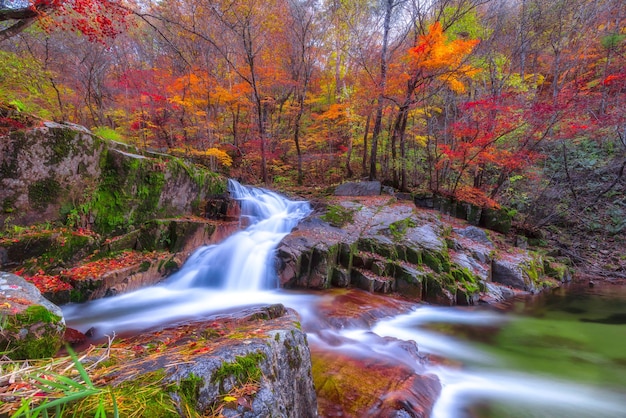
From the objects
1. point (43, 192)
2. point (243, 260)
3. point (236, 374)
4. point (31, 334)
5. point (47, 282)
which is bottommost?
point (47, 282)

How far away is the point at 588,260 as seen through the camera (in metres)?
11.7

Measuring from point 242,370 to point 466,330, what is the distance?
18.9ft

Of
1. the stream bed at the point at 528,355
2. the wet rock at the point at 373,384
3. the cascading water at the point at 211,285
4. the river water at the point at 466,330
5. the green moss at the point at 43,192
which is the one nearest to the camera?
the wet rock at the point at 373,384

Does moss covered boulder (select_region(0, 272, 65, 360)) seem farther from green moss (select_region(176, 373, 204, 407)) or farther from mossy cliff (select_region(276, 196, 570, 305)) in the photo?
mossy cliff (select_region(276, 196, 570, 305))

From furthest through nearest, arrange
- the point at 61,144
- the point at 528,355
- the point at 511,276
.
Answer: the point at 511,276 < the point at 61,144 < the point at 528,355

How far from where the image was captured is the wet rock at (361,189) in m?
12.3

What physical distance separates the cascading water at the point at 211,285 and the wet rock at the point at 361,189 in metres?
2.44

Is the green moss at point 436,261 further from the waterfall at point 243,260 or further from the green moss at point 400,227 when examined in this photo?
the waterfall at point 243,260

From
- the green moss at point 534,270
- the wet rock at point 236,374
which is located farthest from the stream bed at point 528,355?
the wet rock at point 236,374

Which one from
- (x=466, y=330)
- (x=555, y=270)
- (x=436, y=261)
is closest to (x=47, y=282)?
(x=466, y=330)

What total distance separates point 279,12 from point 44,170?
1341 centimetres

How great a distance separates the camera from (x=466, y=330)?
5953 millimetres

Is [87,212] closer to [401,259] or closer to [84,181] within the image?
[84,181]

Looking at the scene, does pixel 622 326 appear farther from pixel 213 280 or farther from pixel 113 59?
pixel 113 59
